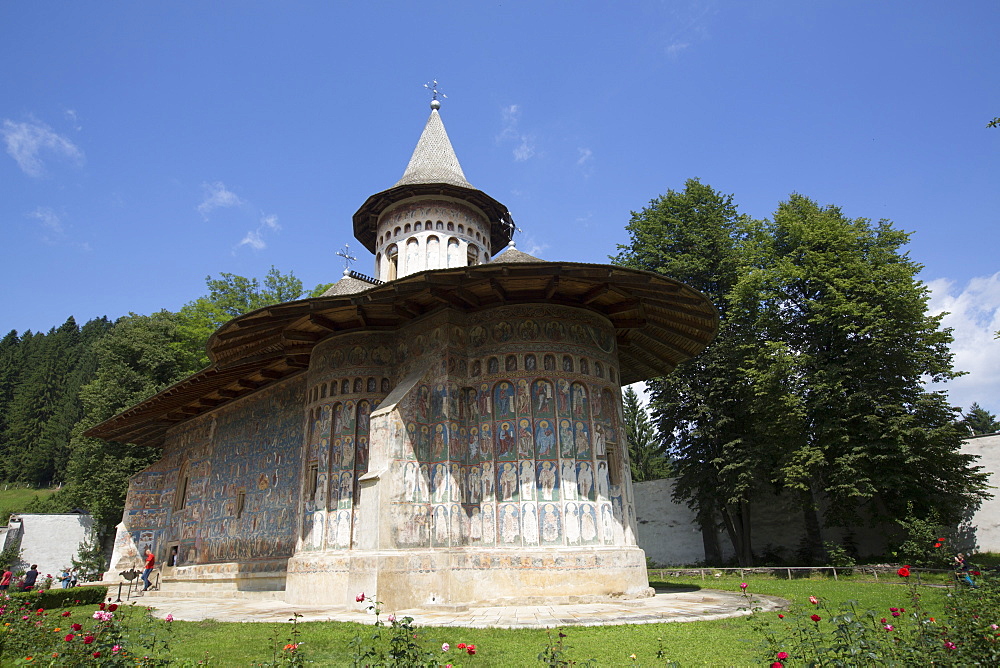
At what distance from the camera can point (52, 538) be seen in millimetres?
30547

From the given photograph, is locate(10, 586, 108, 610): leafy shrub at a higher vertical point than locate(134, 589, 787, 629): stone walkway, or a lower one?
higher

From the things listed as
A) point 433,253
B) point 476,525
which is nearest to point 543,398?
point 476,525

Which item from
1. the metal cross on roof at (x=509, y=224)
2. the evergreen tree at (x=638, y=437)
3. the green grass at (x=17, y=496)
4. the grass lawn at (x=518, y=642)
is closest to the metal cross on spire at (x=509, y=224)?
the metal cross on roof at (x=509, y=224)

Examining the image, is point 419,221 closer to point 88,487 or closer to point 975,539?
point 975,539

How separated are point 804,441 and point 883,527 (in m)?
3.52

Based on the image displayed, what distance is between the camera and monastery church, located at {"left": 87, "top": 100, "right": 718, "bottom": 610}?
11.1m

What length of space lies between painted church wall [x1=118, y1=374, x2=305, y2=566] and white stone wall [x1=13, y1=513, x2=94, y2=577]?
33.1 feet

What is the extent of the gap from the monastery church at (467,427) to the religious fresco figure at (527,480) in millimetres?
26

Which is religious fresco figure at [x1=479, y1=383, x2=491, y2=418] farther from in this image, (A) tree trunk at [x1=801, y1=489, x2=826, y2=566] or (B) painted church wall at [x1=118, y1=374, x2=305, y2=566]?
(A) tree trunk at [x1=801, y1=489, x2=826, y2=566]

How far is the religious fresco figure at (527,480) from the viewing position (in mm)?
11446

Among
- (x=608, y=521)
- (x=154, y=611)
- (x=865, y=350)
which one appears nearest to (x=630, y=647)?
(x=608, y=521)

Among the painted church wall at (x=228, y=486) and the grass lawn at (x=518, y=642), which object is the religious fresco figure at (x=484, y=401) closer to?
the grass lawn at (x=518, y=642)

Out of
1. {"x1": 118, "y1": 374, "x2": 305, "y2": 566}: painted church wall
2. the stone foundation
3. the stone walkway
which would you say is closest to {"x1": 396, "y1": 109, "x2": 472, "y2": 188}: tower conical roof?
{"x1": 118, "y1": 374, "x2": 305, "y2": 566}: painted church wall

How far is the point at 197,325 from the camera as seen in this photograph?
3325cm
